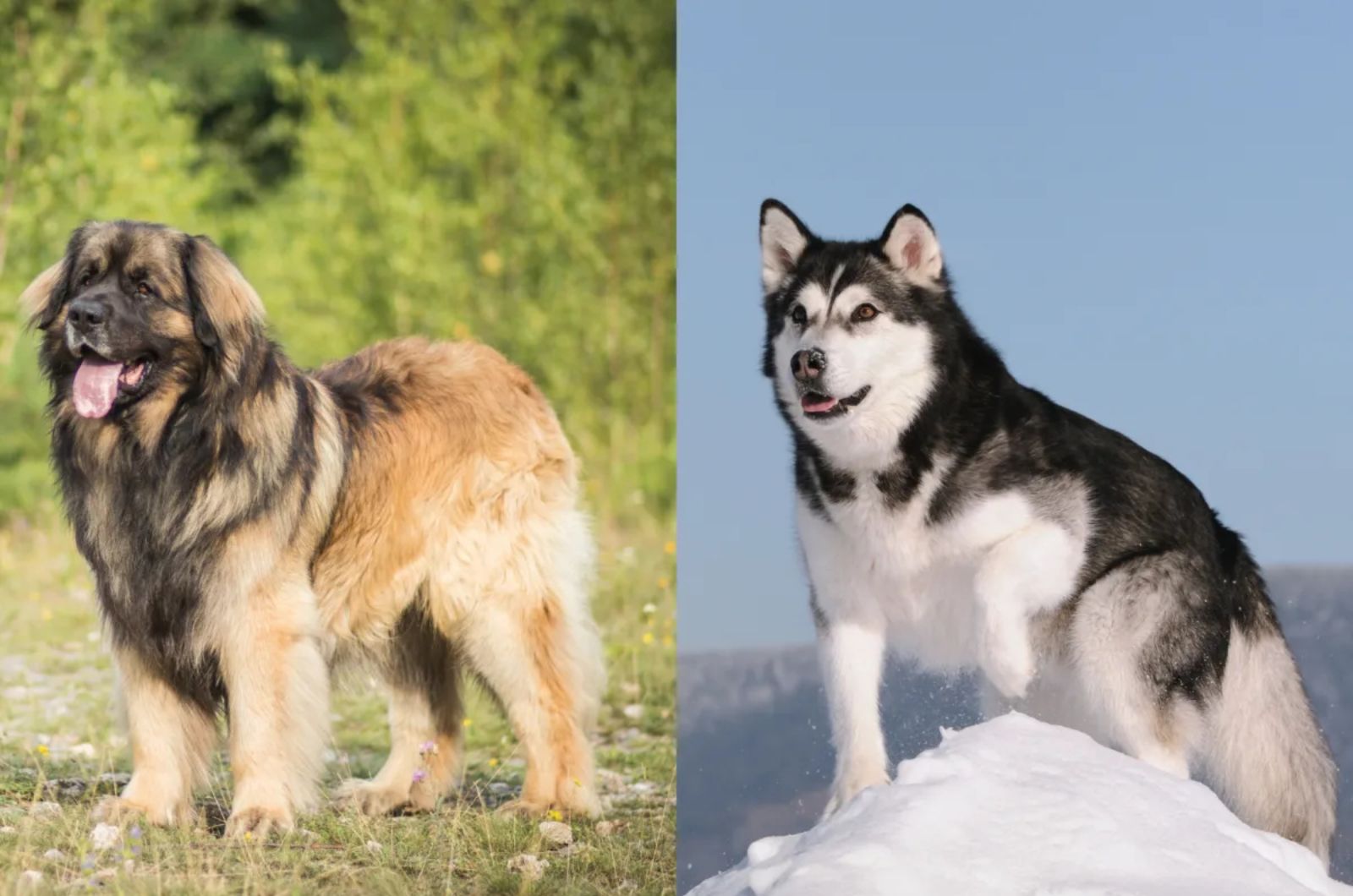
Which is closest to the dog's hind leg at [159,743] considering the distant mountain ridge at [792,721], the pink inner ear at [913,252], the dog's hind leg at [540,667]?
the dog's hind leg at [540,667]

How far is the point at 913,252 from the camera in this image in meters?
3.86

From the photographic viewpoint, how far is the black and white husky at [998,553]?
3.77 metres

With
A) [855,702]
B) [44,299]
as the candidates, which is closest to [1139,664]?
[855,702]

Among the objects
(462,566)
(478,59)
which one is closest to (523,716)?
(462,566)

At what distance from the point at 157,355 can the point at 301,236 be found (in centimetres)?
766

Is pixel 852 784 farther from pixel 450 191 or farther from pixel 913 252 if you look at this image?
pixel 450 191

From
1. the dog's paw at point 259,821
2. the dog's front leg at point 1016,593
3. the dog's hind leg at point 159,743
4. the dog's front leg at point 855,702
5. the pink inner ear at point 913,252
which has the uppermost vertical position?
the pink inner ear at point 913,252

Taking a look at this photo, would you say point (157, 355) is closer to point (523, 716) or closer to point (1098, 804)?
point (523, 716)

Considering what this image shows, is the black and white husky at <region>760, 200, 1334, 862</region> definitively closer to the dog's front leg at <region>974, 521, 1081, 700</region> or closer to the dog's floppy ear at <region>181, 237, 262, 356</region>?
the dog's front leg at <region>974, 521, 1081, 700</region>

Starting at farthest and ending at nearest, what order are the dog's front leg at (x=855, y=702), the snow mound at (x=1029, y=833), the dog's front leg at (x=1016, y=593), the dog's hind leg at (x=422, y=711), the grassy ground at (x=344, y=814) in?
the dog's hind leg at (x=422, y=711) < the grassy ground at (x=344, y=814) < the dog's front leg at (x=855, y=702) < the dog's front leg at (x=1016, y=593) < the snow mound at (x=1029, y=833)

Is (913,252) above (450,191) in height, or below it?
below

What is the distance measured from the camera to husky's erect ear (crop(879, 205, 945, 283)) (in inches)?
151

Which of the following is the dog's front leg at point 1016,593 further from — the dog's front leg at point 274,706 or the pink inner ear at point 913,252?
the dog's front leg at point 274,706

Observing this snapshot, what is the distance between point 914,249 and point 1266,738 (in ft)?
4.82
